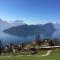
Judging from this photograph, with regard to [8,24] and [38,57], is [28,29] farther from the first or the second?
[38,57]

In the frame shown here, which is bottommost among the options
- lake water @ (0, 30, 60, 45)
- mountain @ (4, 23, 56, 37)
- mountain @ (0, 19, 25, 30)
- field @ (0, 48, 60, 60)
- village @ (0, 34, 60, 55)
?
field @ (0, 48, 60, 60)

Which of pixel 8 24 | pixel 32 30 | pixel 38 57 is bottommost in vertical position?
pixel 38 57

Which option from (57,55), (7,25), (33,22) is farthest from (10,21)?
(57,55)

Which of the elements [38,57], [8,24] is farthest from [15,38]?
[38,57]

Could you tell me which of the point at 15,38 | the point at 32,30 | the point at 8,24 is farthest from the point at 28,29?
the point at 8,24

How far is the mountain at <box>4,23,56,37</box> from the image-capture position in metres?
4.32

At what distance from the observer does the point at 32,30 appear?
4359 mm

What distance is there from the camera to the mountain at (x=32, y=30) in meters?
4.32

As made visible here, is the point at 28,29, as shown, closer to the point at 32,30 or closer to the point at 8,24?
the point at 32,30

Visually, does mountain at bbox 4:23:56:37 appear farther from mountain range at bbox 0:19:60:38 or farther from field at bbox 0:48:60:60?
field at bbox 0:48:60:60

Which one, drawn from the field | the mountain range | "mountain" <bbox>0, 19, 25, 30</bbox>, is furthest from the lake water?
the field

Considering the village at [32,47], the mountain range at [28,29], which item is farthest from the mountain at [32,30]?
the village at [32,47]

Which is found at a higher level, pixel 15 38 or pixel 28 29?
pixel 28 29

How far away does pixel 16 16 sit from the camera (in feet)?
14.0
